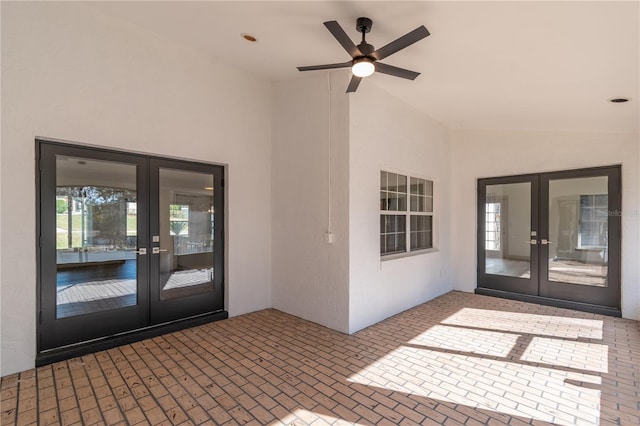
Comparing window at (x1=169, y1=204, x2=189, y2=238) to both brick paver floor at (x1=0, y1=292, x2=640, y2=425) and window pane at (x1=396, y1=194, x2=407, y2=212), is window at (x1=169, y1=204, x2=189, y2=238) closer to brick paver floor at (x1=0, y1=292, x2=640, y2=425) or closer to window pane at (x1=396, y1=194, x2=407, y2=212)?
brick paver floor at (x1=0, y1=292, x2=640, y2=425)

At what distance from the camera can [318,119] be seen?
4.20 meters

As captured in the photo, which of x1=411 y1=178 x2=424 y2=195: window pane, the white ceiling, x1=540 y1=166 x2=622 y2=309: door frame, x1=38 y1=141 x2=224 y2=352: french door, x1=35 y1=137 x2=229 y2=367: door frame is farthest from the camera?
x1=411 y1=178 x2=424 y2=195: window pane

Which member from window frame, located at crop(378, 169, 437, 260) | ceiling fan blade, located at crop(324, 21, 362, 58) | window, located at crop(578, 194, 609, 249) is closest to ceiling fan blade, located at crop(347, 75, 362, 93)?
ceiling fan blade, located at crop(324, 21, 362, 58)

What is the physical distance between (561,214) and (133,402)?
618cm

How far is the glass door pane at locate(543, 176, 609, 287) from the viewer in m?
4.70

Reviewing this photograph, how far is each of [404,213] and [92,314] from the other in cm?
428

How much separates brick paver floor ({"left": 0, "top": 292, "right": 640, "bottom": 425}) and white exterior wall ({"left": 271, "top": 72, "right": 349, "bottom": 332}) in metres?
0.52

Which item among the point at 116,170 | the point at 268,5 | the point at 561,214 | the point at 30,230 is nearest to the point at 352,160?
→ the point at 268,5

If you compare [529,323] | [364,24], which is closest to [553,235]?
[529,323]

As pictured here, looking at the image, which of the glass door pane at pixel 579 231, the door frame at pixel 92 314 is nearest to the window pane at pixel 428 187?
the glass door pane at pixel 579 231

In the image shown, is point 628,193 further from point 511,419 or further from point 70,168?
point 70,168

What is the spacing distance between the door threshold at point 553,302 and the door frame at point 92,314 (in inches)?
189

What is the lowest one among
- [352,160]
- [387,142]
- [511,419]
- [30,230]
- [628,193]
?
[511,419]

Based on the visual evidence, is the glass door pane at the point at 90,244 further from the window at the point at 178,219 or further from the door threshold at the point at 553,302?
the door threshold at the point at 553,302
